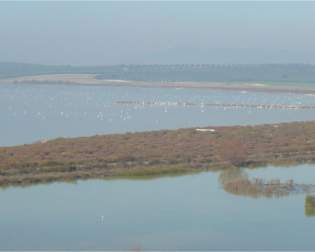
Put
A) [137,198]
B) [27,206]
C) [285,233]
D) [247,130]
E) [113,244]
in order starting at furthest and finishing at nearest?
[247,130]
[137,198]
[27,206]
[285,233]
[113,244]

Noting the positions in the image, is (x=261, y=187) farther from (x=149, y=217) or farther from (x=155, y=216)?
(x=149, y=217)

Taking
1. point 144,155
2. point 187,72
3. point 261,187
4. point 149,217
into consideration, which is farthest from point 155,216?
point 187,72

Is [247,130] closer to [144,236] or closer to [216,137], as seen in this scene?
[216,137]

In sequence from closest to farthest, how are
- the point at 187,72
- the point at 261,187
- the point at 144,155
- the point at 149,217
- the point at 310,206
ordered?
the point at 149,217, the point at 310,206, the point at 261,187, the point at 144,155, the point at 187,72

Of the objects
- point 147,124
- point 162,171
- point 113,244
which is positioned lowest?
point 113,244

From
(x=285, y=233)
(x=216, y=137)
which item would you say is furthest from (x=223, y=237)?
(x=216, y=137)


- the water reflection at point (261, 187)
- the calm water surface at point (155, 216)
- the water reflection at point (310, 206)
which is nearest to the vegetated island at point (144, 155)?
the calm water surface at point (155, 216)

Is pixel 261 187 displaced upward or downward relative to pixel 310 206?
upward
